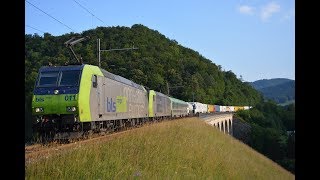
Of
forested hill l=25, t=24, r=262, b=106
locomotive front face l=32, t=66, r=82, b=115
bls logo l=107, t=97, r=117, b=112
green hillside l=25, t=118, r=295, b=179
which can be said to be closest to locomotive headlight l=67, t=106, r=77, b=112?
locomotive front face l=32, t=66, r=82, b=115

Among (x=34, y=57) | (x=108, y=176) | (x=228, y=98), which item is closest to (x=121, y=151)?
(x=108, y=176)

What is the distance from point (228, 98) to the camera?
4373 inches

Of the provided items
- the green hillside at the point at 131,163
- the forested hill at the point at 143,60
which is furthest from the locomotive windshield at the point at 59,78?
the green hillside at the point at 131,163

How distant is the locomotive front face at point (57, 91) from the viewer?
46.6 ft

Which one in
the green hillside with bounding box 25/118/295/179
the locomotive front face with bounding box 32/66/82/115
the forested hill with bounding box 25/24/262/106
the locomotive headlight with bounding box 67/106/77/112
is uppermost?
the forested hill with bounding box 25/24/262/106

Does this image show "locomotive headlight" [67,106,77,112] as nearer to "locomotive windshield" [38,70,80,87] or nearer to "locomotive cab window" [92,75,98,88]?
"locomotive windshield" [38,70,80,87]

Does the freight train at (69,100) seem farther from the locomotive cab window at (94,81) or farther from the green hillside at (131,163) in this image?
the green hillside at (131,163)

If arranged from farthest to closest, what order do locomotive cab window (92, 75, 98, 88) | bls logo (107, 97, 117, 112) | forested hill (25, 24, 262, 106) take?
forested hill (25, 24, 262, 106) → bls logo (107, 97, 117, 112) → locomotive cab window (92, 75, 98, 88)

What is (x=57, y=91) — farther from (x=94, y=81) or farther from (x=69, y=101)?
(x=94, y=81)

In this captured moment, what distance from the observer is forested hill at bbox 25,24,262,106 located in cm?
2145

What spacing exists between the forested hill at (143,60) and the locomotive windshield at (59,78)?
0.64 meters

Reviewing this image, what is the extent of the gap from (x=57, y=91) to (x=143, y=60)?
24348 mm
